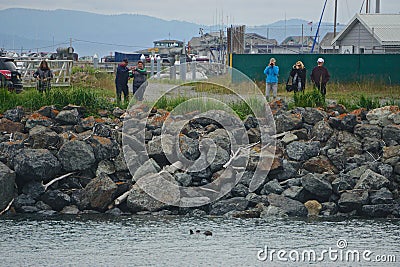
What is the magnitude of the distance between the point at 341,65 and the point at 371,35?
36.6 ft

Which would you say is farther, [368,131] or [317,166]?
[368,131]

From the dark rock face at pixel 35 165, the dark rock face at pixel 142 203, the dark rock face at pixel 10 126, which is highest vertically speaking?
the dark rock face at pixel 10 126

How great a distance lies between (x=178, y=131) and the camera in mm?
23109

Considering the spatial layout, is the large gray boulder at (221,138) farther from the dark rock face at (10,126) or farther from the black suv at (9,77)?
the black suv at (9,77)

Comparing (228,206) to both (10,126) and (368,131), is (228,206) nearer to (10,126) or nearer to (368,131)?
(368,131)

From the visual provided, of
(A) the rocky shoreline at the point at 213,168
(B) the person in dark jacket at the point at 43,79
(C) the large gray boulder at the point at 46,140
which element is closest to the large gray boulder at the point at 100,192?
(A) the rocky shoreline at the point at 213,168

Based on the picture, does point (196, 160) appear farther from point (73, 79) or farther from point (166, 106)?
point (73, 79)

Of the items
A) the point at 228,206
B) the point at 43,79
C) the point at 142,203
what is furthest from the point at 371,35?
the point at 142,203

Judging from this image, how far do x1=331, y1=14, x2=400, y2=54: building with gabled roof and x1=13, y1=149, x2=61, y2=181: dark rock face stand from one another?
26.1 meters

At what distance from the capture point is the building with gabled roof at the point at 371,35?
45.1 metres

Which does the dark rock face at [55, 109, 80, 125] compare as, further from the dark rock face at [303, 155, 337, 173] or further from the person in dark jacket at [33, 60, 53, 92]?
the dark rock face at [303, 155, 337, 173]

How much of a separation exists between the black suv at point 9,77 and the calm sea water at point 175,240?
38.7 ft

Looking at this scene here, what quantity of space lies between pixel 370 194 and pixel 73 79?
68.4ft

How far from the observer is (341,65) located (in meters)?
36.5
